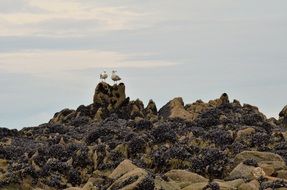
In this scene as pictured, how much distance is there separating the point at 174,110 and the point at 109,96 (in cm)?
887

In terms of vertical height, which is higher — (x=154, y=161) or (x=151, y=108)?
(x=151, y=108)

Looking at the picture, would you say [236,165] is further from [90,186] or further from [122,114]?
[122,114]

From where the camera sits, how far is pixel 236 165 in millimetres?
26766

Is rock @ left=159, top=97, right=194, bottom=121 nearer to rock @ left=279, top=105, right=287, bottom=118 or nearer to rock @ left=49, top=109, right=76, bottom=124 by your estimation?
rock @ left=49, top=109, right=76, bottom=124

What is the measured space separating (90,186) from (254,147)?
13.0 meters

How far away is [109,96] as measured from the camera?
68375 millimetres

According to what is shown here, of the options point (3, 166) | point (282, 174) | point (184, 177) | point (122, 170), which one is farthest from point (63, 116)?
point (282, 174)

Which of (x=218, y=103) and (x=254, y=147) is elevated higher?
(x=218, y=103)

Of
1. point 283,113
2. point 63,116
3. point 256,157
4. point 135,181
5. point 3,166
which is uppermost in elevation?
point 63,116

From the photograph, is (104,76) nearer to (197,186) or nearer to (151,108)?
(151,108)

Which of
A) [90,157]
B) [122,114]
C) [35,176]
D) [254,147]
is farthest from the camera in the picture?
[122,114]

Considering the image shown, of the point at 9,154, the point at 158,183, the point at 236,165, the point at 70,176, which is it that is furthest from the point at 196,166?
the point at 9,154

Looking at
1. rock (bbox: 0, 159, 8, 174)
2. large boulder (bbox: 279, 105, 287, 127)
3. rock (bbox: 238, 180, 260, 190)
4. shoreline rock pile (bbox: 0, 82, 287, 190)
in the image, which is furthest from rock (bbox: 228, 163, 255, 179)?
large boulder (bbox: 279, 105, 287, 127)

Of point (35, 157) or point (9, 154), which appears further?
point (9, 154)
